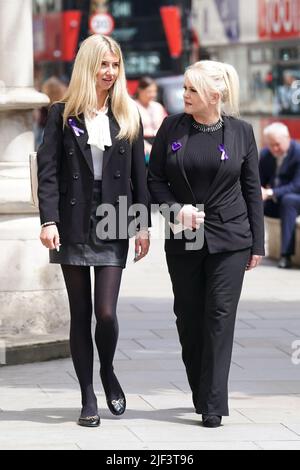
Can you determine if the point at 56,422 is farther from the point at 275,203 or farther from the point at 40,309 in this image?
the point at 275,203

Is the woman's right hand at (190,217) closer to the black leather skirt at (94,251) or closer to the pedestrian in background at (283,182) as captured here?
the black leather skirt at (94,251)

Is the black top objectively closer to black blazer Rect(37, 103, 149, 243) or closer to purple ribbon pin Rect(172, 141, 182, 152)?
purple ribbon pin Rect(172, 141, 182, 152)

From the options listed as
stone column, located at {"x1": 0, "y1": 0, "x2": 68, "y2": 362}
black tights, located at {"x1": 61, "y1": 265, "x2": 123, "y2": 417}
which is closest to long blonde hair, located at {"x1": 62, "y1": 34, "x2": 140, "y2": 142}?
black tights, located at {"x1": 61, "y1": 265, "x2": 123, "y2": 417}

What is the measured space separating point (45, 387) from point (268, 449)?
6.13 feet

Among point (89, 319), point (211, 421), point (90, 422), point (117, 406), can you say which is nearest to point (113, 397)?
point (117, 406)

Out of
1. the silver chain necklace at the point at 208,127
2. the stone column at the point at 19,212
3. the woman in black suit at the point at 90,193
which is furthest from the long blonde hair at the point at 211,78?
the stone column at the point at 19,212

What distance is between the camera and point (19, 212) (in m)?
8.25

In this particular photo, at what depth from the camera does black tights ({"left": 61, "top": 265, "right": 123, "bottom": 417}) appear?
6312 mm

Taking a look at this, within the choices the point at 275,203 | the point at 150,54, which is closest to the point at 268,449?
the point at 275,203

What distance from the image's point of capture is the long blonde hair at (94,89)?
6.27 meters

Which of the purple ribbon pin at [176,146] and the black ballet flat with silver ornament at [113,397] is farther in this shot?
the black ballet flat with silver ornament at [113,397]

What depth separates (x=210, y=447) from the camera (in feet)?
19.1

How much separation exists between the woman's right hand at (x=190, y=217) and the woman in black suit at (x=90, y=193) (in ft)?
0.78

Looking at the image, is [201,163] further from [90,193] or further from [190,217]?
[90,193]
